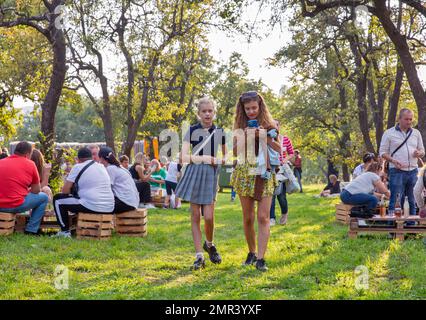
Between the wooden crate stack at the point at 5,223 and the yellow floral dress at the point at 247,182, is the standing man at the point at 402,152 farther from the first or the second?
the wooden crate stack at the point at 5,223

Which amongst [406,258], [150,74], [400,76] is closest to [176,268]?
[406,258]

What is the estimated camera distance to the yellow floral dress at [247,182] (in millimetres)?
7191

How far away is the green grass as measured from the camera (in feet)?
19.9

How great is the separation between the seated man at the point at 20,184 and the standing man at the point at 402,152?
569 centimetres

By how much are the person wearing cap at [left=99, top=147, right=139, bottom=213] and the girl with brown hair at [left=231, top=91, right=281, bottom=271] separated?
393cm

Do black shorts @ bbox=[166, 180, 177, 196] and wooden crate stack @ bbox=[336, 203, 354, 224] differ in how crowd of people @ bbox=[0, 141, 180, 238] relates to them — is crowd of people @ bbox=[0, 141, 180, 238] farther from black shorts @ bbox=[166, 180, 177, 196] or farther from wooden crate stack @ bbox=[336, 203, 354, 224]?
black shorts @ bbox=[166, 180, 177, 196]

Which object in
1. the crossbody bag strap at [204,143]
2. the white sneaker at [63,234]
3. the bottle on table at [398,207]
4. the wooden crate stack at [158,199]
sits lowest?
the white sneaker at [63,234]

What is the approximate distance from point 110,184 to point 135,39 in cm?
1216

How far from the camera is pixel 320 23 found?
67.7 ft

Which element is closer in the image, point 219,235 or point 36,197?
point 36,197

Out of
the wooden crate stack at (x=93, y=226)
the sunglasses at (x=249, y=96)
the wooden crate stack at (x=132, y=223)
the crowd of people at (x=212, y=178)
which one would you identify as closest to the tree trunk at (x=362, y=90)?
the crowd of people at (x=212, y=178)

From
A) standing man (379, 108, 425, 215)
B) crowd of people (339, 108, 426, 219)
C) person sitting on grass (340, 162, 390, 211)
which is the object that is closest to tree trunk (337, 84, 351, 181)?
person sitting on grass (340, 162, 390, 211)

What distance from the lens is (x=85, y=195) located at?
10242mm
